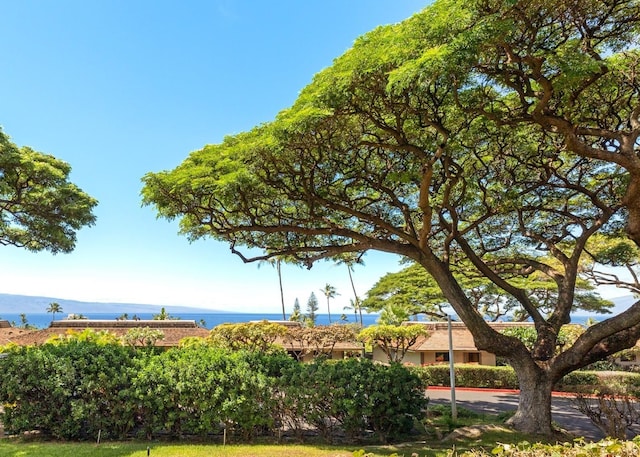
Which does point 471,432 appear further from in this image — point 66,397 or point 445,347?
point 445,347

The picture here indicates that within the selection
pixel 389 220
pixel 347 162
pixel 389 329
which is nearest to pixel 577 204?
pixel 389 220

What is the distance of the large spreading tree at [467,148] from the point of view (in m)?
5.96

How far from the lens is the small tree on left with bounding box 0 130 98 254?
11492 mm

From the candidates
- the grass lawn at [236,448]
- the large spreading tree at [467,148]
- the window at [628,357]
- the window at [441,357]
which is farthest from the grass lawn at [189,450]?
the window at [628,357]

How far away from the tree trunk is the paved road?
3009 mm

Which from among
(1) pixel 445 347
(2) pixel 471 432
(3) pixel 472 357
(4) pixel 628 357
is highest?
(2) pixel 471 432

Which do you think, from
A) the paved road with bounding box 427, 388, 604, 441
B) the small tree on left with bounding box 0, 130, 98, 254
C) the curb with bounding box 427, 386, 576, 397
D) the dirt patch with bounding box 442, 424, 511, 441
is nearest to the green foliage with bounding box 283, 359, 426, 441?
the dirt patch with bounding box 442, 424, 511, 441

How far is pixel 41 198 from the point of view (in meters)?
12.5

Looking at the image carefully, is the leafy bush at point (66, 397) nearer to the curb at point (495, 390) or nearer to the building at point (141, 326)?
the curb at point (495, 390)

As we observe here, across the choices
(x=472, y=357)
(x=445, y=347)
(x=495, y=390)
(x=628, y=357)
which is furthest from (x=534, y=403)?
(x=628, y=357)

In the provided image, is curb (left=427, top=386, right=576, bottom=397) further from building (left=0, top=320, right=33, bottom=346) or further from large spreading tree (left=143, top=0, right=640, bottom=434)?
building (left=0, top=320, right=33, bottom=346)

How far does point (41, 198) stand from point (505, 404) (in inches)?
690

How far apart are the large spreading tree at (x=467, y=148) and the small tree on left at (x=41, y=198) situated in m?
4.41

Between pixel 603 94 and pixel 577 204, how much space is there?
4.33 metres
